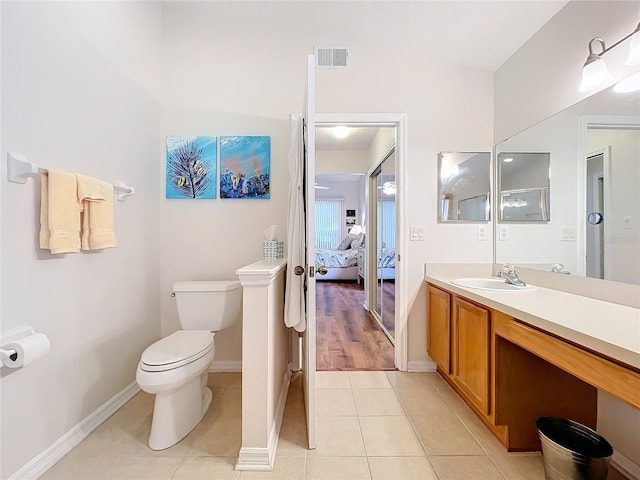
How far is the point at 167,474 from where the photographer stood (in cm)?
129

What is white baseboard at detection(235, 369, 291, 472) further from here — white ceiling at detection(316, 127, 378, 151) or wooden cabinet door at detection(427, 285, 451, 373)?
white ceiling at detection(316, 127, 378, 151)

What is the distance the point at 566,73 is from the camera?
65.4 inches


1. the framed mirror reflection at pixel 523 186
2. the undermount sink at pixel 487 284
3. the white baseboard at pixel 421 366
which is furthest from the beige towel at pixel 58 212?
the framed mirror reflection at pixel 523 186

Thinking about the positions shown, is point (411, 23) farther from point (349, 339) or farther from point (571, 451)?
point (349, 339)

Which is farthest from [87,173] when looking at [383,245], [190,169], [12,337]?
[383,245]

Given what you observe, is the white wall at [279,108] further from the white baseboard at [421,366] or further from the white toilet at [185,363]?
the white baseboard at [421,366]

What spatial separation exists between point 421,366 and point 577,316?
4.56ft

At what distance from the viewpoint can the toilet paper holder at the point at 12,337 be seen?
1.09 m

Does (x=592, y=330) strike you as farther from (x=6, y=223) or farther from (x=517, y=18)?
(x=6, y=223)

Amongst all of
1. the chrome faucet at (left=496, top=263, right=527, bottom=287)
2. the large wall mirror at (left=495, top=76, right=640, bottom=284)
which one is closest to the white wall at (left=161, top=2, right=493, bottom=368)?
the chrome faucet at (left=496, top=263, right=527, bottom=287)

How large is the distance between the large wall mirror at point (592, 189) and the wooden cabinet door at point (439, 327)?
0.65m

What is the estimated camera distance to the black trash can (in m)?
1.10

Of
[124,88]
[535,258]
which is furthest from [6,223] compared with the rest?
[535,258]

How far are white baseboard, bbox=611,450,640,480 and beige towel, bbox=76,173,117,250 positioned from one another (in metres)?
2.83
